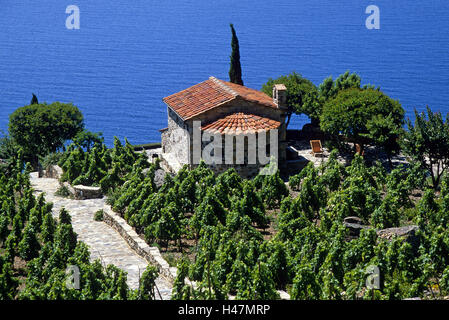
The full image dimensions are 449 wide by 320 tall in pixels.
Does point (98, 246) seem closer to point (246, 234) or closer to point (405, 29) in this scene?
point (246, 234)

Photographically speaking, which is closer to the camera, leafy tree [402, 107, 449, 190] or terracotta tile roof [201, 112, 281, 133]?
leafy tree [402, 107, 449, 190]

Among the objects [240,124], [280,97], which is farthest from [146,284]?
[280,97]

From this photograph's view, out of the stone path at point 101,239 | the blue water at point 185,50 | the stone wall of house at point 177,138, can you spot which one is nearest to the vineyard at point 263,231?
the stone path at point 101,239

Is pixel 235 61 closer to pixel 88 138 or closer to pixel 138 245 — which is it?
pixel 88 138

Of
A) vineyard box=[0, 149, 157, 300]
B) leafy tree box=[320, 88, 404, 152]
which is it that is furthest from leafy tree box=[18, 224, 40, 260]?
leafy tree box=[320, 88, 404, 152]

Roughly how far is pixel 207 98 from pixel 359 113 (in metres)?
9.19

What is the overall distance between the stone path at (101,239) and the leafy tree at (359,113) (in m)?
14.9

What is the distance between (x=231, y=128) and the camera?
112 feet

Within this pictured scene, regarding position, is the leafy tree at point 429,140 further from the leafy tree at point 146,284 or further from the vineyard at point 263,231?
the leafy tree at point 146,284

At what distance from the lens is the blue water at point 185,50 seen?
264 ft

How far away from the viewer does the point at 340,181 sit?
33.3 metres

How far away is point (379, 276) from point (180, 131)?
20.2 m

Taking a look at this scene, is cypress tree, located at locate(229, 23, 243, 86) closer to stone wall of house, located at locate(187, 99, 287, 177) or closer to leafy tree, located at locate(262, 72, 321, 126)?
leafy tree, located at locate(262, 72, 321, 126)

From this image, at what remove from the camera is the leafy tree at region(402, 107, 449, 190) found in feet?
105
